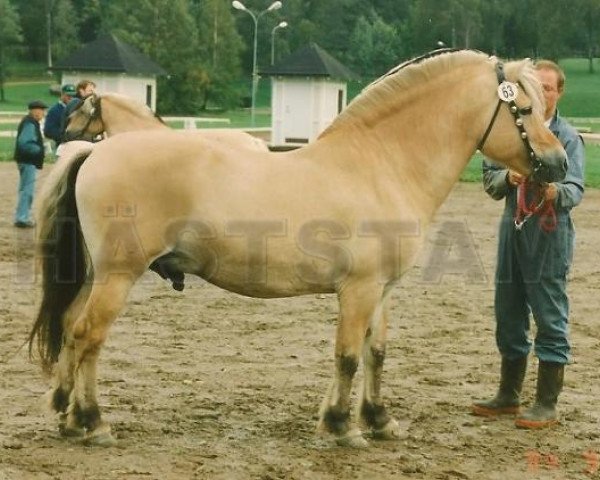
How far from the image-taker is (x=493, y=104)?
558cm

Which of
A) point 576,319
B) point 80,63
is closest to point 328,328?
point 576,319

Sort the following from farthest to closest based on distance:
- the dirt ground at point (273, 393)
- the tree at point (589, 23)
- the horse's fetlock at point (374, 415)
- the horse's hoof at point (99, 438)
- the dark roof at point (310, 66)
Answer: the tree at point (589, 23) < the dark roof at point (310, 66) < the horse's fetlock at point (374, 415) < the horse's hoof at point (99, 438) < the dirt ground at point (273, 393)

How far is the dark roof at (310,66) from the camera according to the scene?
41.9m

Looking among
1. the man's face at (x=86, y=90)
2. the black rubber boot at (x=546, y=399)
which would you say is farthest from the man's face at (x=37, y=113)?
the black rubber boot at (x=546, y=399)

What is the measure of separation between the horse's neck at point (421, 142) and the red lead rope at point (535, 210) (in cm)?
53

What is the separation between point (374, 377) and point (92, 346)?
161cm

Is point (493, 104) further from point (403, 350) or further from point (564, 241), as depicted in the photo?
point (403, 350)

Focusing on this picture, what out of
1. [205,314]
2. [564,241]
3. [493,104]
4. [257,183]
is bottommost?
[205,314]

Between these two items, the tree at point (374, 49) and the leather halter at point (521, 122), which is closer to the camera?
the leather halter at point (521, 122)

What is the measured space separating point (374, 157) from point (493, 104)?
28.5 inches

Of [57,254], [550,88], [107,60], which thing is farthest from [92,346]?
[107,60]

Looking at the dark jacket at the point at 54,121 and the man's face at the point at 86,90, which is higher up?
the man's face at the point at 86,90

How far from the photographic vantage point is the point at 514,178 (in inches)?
233

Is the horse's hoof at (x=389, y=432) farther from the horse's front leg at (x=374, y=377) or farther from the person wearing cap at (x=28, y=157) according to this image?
the person wearing cap at (x=28, y=157)
